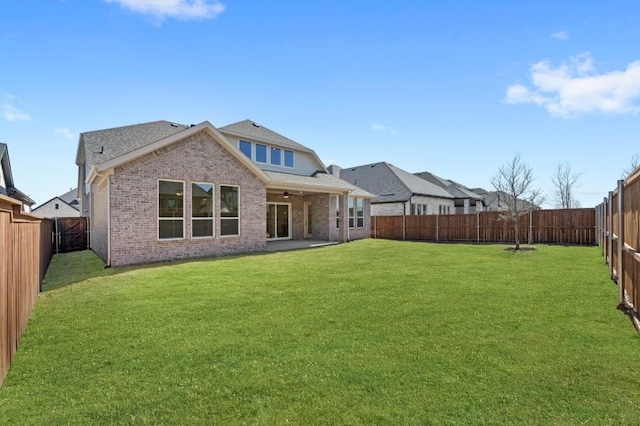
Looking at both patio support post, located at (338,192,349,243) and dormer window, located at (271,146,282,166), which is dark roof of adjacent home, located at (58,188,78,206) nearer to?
dormer window, located at (271,146,282,166)

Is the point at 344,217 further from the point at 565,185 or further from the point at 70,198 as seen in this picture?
the point at 70,198

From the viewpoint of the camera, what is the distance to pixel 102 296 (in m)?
7.05

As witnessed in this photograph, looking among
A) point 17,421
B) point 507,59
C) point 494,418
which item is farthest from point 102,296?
point 507,59

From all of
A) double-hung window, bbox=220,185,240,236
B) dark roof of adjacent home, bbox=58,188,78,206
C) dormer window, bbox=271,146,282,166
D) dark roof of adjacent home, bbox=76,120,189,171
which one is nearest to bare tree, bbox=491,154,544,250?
dormer window, bbox=271,146,282,166

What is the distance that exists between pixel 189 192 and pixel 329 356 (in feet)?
33.7

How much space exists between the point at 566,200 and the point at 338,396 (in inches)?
1862

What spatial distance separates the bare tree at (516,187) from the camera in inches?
714

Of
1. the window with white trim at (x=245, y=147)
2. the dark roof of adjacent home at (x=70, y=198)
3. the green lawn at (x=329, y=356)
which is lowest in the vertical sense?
the green lawn at (x=329, y=356)

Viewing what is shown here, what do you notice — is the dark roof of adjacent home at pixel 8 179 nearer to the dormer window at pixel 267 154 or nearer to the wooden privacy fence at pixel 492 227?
the dormer window at pixel 267 154

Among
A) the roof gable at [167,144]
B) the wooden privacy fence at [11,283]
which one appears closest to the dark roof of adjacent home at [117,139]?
the roof gable at [167,144]

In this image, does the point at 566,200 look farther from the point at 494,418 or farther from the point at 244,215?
the point at 494,418

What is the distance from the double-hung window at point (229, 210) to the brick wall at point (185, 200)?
0.59 feet

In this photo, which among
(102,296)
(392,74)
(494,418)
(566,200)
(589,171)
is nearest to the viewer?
(494,418)

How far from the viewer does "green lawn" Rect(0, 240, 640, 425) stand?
2811 millimetres
